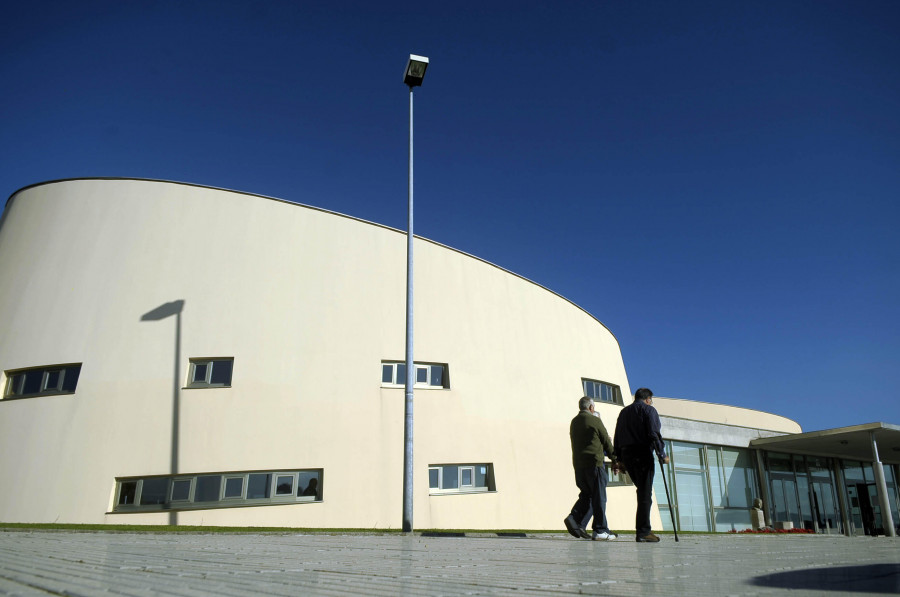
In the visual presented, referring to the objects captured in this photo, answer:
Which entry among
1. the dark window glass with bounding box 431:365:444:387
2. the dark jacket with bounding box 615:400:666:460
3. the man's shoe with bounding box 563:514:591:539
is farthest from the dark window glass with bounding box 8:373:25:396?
the dark jacket with bounding box 615:400:666:460

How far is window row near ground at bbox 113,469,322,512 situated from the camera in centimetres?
1352

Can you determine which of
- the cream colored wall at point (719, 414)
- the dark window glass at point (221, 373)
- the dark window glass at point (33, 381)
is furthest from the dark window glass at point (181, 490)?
the cream colored wall at point (719, 414)

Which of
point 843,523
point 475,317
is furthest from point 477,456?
point 843,523

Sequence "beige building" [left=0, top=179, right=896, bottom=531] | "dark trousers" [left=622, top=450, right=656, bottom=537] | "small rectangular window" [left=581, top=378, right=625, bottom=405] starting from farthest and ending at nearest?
"small rectangular window" [left=581, top=378, right=625, bottom=405] → "beige building" [left=0, top=179, right=896, bottom=531] → "dark trousers" [left=622, top=450, right=656, bottom=537]

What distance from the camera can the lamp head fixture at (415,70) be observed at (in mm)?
14469

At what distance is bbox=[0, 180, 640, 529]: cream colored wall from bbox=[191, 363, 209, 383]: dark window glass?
0.92 ft

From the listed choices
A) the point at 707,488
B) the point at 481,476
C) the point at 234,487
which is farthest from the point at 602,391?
the point at 234,487

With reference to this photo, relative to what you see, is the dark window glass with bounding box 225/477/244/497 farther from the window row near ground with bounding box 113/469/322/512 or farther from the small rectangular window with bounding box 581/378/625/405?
the small rectangular window with bounding box 581/378/625/405

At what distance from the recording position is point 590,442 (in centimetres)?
873

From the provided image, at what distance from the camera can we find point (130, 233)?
16.2 m

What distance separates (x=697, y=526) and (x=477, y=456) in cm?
1191

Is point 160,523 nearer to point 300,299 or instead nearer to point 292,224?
point 300,299

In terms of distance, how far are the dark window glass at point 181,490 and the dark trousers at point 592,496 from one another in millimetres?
8741

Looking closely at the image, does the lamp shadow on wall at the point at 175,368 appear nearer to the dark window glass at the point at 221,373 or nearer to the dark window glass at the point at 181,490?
the dark window glass at the point at 181,490
